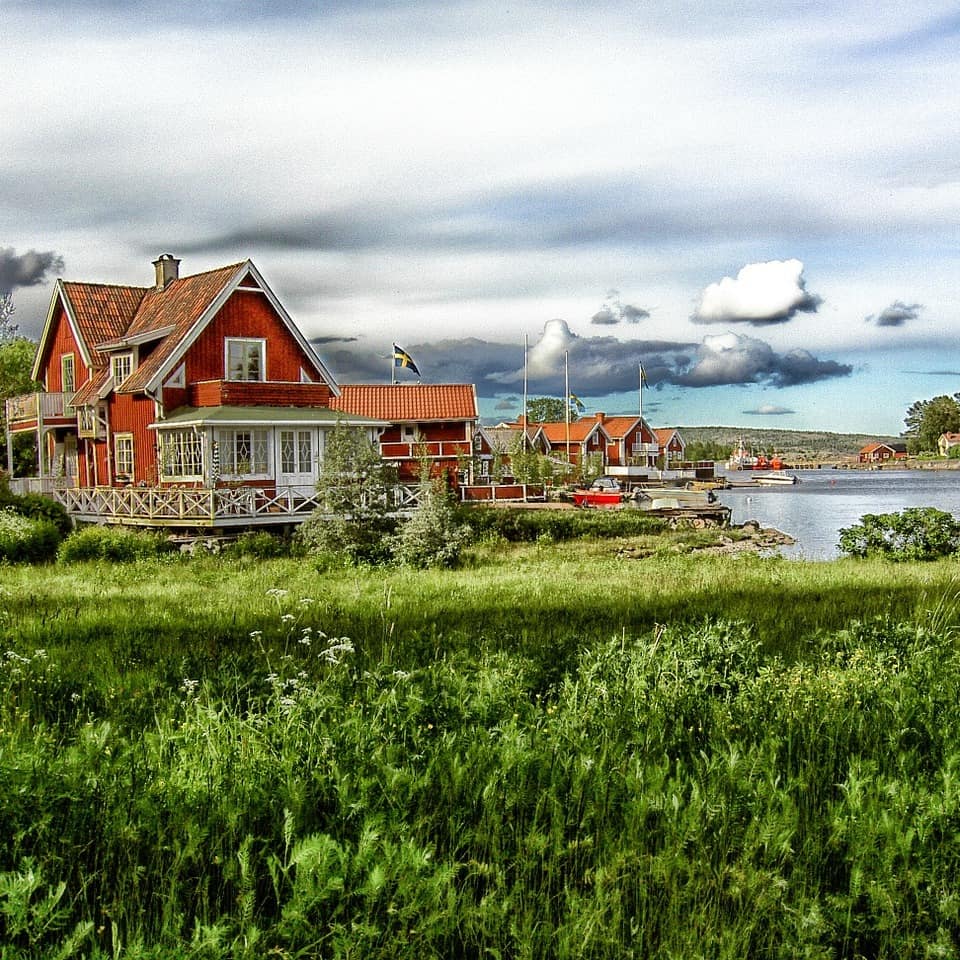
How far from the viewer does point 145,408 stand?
35125 mm

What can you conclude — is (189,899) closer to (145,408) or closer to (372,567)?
(372,567)

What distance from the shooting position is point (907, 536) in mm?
25375

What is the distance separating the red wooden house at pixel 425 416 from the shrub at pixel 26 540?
25093mm

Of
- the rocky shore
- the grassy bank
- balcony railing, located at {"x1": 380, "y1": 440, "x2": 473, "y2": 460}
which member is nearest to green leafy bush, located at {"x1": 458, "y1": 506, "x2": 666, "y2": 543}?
the rocky shore

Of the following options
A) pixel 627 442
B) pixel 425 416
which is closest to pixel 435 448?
pixel 425 416

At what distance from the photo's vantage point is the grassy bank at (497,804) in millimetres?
3801

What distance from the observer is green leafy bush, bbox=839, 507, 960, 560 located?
2462 cm

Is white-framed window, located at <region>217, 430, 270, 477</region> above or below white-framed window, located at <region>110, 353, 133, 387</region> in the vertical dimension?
below

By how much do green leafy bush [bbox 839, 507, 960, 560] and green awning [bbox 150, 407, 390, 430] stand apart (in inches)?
611

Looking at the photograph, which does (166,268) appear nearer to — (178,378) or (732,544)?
(178,378)

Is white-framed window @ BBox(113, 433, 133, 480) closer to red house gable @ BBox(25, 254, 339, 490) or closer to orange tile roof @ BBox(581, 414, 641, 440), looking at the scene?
red house gable @ BBox(25, 254, 339, 490)

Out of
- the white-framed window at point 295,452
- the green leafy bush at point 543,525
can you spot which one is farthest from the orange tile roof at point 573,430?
the white-framed window at point 295,452

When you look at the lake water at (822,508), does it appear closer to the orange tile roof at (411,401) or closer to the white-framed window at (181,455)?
the orange tile roof at (411,401)

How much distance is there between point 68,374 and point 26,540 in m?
18.5
